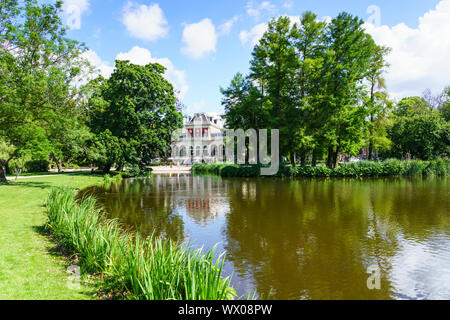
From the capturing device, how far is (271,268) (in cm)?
657

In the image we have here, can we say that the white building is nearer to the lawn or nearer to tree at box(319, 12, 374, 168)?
tree at box(319, 12, 374, 168)

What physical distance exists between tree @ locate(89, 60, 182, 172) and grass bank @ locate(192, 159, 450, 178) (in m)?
11.4

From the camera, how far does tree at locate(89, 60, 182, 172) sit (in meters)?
31.2

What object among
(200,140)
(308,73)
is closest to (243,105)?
(308,73)

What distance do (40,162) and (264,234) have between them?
39809 mm

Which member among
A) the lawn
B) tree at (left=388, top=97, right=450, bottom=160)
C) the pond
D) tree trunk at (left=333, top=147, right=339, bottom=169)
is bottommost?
the pond

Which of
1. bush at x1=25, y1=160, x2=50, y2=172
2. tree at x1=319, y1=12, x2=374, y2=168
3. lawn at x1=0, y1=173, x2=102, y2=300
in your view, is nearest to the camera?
lawn at x1=0, y1=173, x2=102, y2=300

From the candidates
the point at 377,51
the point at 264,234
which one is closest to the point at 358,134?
the point at 377,51

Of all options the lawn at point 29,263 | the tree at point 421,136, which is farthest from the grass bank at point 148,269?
the tree at point 421,136

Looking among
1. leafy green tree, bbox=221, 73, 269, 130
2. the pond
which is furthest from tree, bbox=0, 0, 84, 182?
leafy green tree, bbox=221, 73, 269, 130

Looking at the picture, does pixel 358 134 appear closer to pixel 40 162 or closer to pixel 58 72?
pixel 58 72

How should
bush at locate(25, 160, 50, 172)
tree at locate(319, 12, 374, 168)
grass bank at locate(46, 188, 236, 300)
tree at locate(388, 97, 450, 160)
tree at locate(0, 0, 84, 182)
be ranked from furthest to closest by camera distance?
tree at locate(388, 97, 450, 160) < bush at locate(25, 160, 50, 172) < tree at locate(319, 12, 374, 168) < tree at locate(0, 0, 84, 182) < grass bank at locate(46, 188, 236, 300)

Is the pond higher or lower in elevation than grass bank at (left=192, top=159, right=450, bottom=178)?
lower

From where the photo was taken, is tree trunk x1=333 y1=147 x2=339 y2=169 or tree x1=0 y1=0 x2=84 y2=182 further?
tree trunk x1=333 y1=147 x2=339 y2=169
